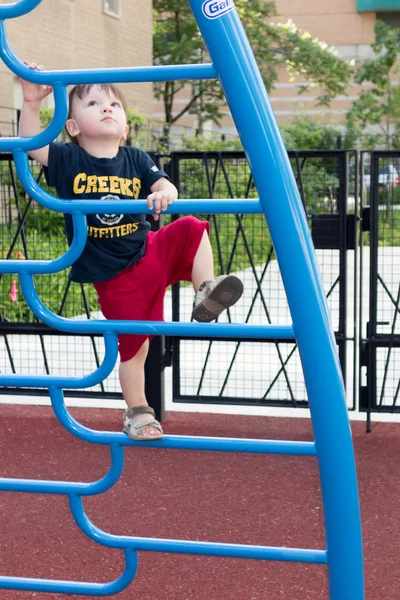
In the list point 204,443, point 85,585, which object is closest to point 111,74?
point 204,443

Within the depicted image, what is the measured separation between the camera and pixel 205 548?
244 centimetres

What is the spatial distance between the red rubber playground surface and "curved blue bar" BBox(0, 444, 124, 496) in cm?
75

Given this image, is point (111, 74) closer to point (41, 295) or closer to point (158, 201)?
point (158, 201)

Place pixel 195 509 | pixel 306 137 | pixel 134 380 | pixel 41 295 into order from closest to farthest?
pixel 134 380 < pixel 195 509 < pixel 41 295 < pixel 306 137

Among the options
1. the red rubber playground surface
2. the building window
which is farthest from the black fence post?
the building window

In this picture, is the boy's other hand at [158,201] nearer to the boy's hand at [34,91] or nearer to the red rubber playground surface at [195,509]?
the boy's hand at [34,91]

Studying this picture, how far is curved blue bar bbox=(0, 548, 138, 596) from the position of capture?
255 centimetres

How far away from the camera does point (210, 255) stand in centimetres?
283

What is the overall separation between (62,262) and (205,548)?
0.79 meters

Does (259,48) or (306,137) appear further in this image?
(259,48)

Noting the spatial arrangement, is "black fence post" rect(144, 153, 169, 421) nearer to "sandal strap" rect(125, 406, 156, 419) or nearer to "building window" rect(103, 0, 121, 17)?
"sandal strap" rect(125, 406, 156, 419)

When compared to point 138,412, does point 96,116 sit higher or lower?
higher


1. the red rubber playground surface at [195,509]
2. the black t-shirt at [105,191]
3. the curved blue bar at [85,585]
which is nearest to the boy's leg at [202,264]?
the black t-shirt at [105,191]

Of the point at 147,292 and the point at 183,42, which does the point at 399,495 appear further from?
the point at 183,42
